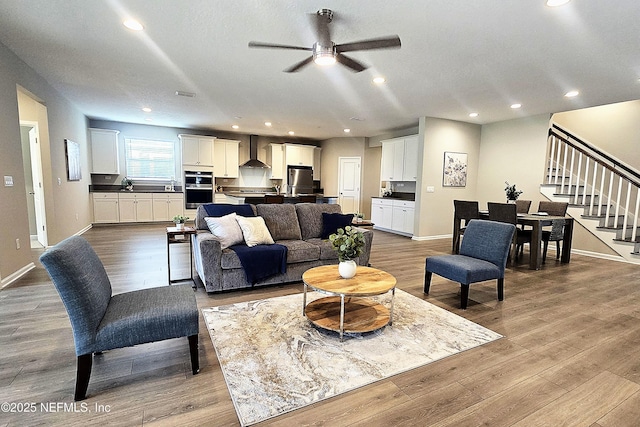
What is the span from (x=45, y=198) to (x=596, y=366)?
7078 millimetres

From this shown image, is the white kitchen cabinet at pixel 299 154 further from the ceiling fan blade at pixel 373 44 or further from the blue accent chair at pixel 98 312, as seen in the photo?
the blue accent chair at pixel 98 312

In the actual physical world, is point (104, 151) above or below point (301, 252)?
above

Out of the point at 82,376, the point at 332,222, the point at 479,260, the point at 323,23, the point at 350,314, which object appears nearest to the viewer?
the point at 82,376

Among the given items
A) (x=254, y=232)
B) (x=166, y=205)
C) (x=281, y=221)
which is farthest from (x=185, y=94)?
(x=166, y=205)

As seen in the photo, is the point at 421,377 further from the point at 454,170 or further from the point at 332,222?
the point at 454,170

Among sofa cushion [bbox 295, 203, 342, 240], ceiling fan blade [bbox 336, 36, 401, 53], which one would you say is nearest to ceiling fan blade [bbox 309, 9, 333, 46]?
ceiling fan blade [bbox 336, 36, 401, 53]

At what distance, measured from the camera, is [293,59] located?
3605 mm

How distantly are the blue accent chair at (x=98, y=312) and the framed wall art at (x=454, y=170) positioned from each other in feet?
21.0

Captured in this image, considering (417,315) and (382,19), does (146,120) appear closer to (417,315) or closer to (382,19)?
(382,19)

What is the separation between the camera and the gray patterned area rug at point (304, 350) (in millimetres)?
1799

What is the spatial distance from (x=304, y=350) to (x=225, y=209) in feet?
7.15

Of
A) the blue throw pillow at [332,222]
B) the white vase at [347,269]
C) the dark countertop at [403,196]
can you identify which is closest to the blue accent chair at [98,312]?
the white vase at [347,269]

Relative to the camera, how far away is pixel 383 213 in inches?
316

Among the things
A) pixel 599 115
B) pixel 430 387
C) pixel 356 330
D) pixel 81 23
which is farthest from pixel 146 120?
pixel 599 115
